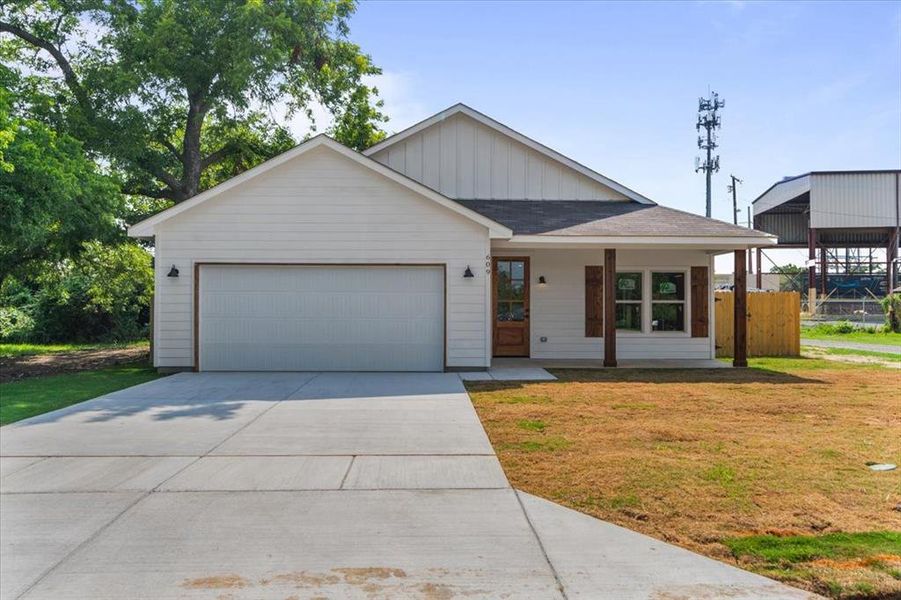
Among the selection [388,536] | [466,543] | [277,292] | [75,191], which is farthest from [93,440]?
[75,191]

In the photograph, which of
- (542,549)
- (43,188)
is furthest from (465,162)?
(542,549)

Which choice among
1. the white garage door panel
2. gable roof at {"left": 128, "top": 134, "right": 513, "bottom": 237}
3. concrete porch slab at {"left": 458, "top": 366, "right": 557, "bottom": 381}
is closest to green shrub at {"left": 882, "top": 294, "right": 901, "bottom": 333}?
concrete porch slab at {"left": 458, "top": 366, "right": 557, "bottom": 381}

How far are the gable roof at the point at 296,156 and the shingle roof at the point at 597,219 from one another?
1043 mm

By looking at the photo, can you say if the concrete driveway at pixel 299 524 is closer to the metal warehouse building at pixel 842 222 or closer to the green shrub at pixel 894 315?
the green shrub at pixel 894 315

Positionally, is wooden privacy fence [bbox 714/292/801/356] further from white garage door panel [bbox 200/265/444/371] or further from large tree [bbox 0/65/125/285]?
large tree [bbox 0/65/125/285]

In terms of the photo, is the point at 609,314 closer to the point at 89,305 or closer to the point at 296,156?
the point at 296,156

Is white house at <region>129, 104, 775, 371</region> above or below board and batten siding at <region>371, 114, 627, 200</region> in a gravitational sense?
below

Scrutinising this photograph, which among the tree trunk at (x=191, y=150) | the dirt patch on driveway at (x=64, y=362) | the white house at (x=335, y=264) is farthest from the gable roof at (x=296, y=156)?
the tree trunk at (x=191, y=150)

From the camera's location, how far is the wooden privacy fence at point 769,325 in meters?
15.5

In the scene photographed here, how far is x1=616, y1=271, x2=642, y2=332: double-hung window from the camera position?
555 inches

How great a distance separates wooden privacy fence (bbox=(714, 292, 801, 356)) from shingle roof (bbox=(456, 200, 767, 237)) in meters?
3.40

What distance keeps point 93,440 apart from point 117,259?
1501cm

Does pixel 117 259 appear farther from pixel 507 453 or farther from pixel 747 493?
pixel 747 493

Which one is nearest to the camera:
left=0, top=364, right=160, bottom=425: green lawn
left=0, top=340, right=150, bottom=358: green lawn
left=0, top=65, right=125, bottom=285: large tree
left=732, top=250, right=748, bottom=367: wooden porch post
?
left=0, top=364, right=160, bottom=425: green lawn
